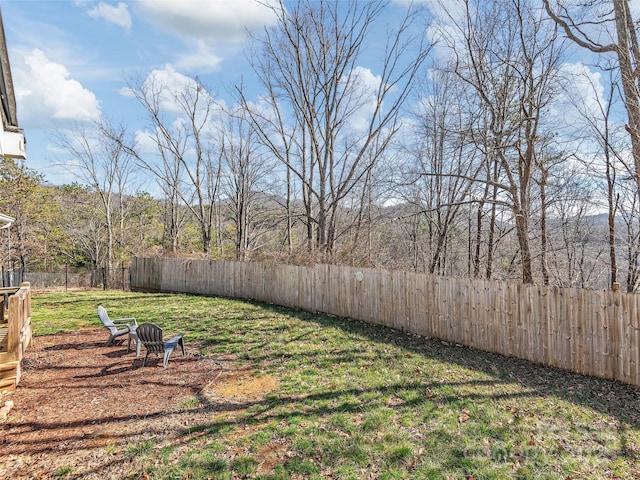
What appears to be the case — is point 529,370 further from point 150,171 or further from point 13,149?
point 150,171

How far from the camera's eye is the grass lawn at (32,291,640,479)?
345 centimetres

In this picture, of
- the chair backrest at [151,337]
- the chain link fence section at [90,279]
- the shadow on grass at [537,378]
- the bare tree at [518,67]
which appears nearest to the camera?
the shadow on grass at [537,378]

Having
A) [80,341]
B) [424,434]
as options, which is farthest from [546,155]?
[80,341]

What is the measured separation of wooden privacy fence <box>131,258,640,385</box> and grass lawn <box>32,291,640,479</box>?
34 centimetres

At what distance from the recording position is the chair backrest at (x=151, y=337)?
6.03m

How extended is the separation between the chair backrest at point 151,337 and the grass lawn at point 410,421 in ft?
4.01

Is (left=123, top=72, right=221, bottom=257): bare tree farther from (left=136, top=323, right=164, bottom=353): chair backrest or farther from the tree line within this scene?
(left=136, top=323, right=164, bottom=353): chair backrest

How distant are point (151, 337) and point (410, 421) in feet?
14.5

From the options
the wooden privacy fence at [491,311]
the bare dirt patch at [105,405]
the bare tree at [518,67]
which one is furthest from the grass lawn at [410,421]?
the bare tree at [518,67]

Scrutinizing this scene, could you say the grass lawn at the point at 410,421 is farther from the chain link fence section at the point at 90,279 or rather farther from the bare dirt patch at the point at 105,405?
the chain link fence section at the point at 90,279

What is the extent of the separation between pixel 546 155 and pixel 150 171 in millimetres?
21412

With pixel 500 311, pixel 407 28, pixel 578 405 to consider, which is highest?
pixel 407 28

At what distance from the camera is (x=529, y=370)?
6102mm

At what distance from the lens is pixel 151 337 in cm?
605
